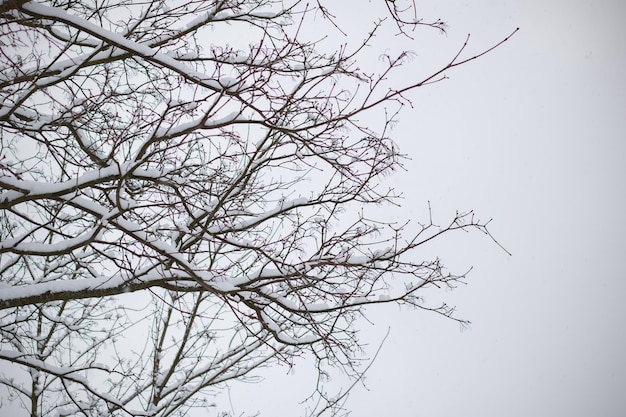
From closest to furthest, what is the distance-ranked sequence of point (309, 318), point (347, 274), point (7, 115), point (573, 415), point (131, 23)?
point (7, 115) < point (309, 318) < point (347, 274) < point (131, 23) < point (573, 415)

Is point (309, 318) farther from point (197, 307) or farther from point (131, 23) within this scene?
point (197, 307)

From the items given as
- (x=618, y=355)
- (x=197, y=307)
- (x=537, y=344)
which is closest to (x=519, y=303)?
(x=537, y=344)

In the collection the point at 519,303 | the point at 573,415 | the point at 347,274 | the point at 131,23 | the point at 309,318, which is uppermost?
the point at 519,303

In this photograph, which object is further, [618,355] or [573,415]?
[618,355]

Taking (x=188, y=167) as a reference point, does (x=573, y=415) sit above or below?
above

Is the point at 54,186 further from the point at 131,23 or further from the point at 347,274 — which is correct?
the point at 347,274

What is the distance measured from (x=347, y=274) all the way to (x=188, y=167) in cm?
140

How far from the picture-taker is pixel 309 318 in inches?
138

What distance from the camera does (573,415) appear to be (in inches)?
4879

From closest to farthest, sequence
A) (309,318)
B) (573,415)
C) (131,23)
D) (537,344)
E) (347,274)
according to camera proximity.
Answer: (309,318) < (347,274) < (131,23) < (573,415) < (537,344)

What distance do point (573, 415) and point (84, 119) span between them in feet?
471

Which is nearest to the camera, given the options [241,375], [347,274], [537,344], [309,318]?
[309,318]

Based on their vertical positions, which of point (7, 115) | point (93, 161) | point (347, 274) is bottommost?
point (347, 274)

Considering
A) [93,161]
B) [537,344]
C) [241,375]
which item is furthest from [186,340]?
[537,344]
